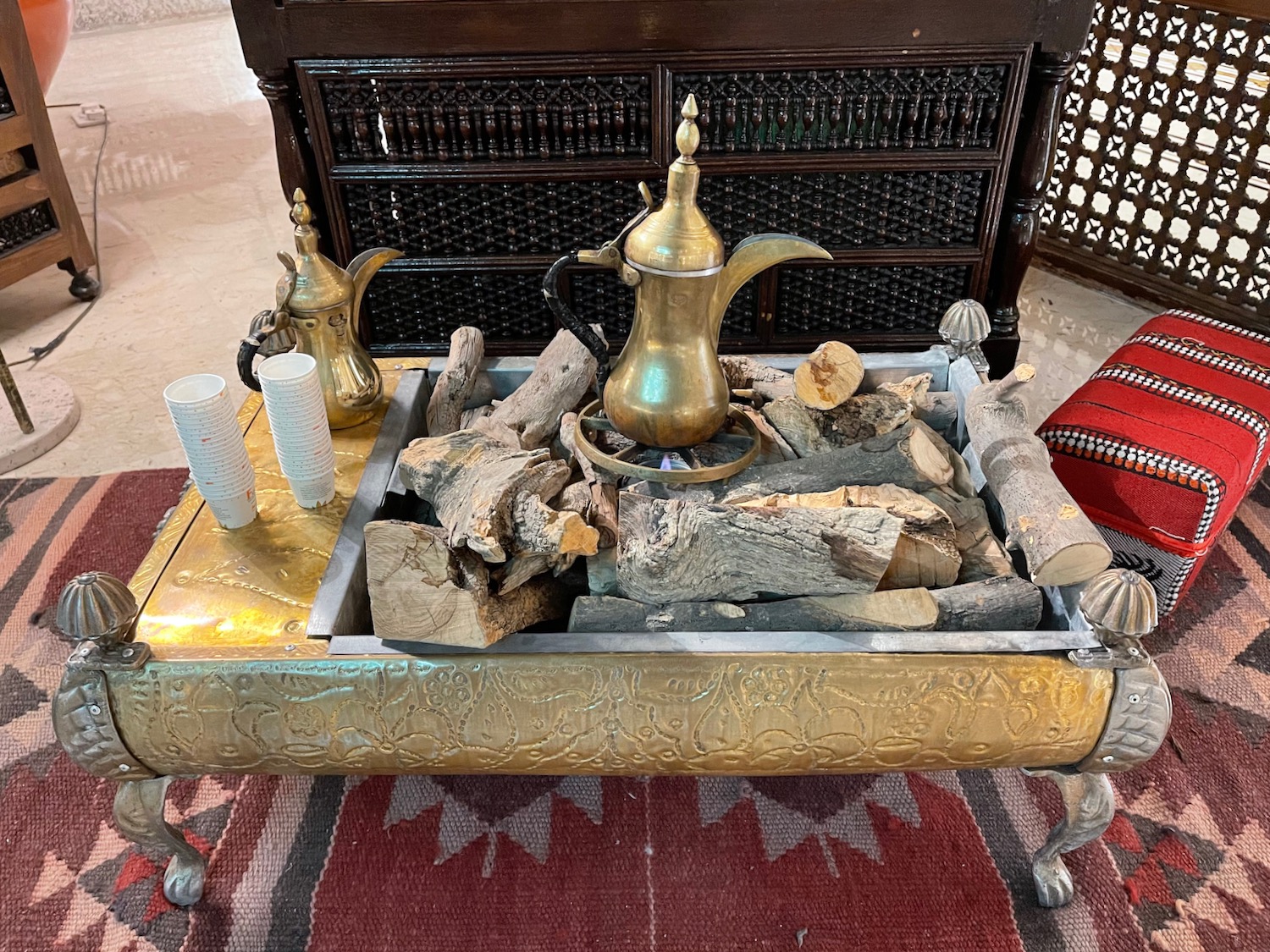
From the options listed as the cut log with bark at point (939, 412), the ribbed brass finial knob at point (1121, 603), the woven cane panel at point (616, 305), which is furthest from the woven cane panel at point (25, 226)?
the ribbed brass finial knob at point (1121, 603)

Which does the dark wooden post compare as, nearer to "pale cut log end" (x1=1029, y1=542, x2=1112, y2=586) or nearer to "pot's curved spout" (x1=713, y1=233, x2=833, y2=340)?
"pot's curved spout" (x1=713, y1=233, x2=833, y2=340)

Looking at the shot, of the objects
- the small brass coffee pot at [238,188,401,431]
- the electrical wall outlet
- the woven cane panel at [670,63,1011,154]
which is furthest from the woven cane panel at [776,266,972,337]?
the electrical wall outlet

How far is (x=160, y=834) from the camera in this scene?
3.68ft

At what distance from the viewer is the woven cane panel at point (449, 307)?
2080 mm

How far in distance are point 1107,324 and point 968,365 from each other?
1316mm

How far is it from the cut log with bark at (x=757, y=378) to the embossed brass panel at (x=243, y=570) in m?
0.57

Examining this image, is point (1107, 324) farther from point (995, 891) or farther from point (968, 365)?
point (995, 891)

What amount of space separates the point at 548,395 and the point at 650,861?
2.17 ft

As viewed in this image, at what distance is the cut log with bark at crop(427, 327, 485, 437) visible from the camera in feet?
4.62

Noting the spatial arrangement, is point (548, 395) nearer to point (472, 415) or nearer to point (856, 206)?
point (472, 415)

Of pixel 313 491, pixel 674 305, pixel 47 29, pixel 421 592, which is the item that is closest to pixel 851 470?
pixel 674 305

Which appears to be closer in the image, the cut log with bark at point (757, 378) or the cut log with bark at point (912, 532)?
the cut log with bark at point (912, 532)

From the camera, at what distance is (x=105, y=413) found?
2209mm

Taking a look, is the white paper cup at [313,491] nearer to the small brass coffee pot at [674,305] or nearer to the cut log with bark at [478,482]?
the cut log with bark at [478,482]
